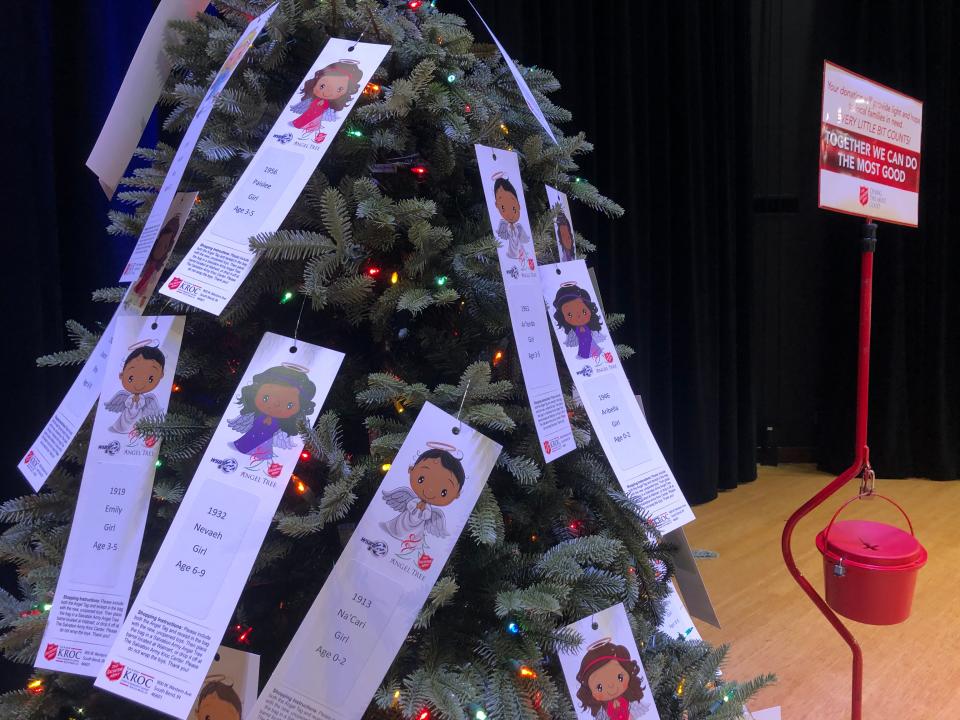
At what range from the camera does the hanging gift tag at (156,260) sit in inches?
29.6

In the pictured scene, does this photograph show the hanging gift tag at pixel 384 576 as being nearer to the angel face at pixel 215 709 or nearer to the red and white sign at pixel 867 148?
the angel face at pixel 215 709

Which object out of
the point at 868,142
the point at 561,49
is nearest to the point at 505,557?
the point at 868,142

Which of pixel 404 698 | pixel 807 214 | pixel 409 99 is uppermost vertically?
pixel 409 99

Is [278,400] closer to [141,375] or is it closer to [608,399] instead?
[141,375]

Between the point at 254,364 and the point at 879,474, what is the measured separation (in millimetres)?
4109

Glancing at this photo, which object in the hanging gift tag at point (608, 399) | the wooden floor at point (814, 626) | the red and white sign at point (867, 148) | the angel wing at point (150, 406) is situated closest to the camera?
the angel wing at point (150, 406)

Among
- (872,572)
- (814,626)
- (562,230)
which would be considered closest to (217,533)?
(562,230)

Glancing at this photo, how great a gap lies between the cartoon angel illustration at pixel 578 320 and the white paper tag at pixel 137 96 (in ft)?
1.92

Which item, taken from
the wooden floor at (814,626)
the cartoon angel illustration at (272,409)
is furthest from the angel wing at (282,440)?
the wooden floor at (814,626)

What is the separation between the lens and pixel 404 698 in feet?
2.00

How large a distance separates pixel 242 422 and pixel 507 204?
1.24ft

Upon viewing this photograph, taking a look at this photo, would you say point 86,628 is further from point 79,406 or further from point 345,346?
point 345,346

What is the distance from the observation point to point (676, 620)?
1.02 meters

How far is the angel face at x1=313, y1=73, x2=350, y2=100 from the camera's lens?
74 centimetres
